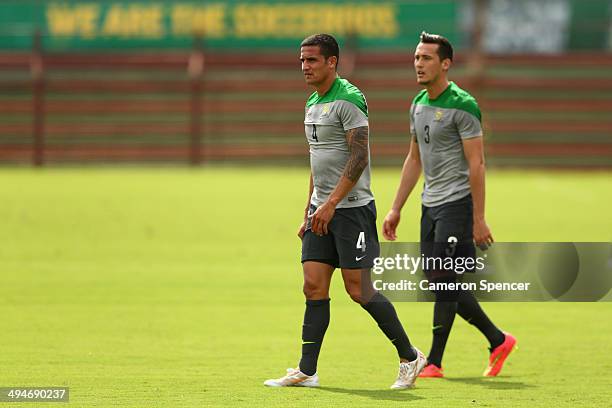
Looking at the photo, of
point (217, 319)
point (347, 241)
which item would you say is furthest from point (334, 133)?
point (217, 319)

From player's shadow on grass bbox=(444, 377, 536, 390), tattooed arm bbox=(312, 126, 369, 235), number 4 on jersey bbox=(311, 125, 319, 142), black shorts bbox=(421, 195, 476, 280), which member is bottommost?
player's shadow on grass bbox=(444, 377, 536, 390)

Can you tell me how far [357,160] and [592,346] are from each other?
2.86 m

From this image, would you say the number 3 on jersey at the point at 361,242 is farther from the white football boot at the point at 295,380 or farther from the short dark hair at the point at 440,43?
the short dark hair at the point at 440,43

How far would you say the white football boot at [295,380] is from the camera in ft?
23.0

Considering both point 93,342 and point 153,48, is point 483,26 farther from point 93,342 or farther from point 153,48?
point 93,342

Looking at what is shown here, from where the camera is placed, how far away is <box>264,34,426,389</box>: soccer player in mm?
6883

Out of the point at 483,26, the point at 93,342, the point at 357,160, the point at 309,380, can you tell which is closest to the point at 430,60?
the point at 357,160

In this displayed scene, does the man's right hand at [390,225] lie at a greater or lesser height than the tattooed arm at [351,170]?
lesser

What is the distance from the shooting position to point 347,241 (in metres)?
6.95

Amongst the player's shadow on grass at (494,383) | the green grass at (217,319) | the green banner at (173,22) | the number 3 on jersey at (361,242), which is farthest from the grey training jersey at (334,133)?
the green banner at (173,22)

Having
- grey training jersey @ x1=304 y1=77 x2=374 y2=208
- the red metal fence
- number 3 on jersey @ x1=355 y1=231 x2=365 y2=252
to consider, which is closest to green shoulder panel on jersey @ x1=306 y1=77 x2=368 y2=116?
grey training jersey @ x1=304 y1=77 x2=374 y2=208

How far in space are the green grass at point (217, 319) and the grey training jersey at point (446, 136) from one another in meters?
1.17

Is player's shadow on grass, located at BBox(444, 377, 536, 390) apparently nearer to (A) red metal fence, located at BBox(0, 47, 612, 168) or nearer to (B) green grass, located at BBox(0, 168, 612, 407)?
(B) green grass, located at BBox(0, 168, 612, 407)

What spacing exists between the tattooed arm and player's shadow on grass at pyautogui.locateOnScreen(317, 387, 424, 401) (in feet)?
3.06
